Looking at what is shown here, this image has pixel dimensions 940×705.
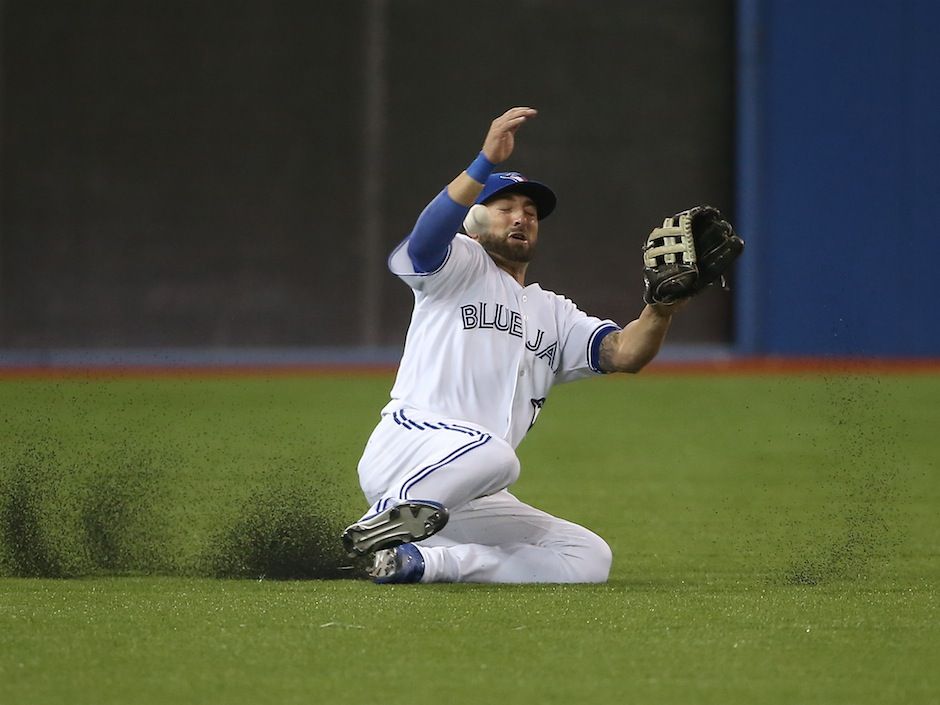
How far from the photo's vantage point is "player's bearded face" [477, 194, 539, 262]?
20.1 feet

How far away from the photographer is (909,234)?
16672 millimetres

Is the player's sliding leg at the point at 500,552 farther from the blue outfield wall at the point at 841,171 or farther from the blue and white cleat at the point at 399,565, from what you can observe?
the blue outfield wall at the point at 841,171

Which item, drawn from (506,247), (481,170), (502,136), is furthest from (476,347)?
(502,136)

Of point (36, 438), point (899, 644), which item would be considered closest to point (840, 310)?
point (36, 438)

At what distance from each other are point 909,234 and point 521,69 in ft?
14.6

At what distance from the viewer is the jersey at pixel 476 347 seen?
5.88 metres

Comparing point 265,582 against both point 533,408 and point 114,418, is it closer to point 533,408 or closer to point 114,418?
point 533,408

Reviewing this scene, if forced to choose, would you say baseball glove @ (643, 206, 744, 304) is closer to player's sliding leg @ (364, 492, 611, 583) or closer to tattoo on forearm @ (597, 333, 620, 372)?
tattoo on forearm @ (597, 333, 620, 372)

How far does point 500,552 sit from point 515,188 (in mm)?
1379

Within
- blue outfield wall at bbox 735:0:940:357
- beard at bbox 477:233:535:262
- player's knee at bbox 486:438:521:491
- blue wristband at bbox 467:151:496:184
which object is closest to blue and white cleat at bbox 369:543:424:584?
player's knee at bbox 486:438:521:491

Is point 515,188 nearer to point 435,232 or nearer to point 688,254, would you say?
point 435,232

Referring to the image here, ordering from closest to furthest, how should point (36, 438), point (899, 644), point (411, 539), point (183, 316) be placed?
point (899, 644) < point (411, 539) < point (36, 438) < point (183, 316)

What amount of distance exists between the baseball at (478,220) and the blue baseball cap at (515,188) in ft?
0.12

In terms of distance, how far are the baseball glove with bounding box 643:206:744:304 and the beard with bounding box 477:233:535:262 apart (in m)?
0.56
